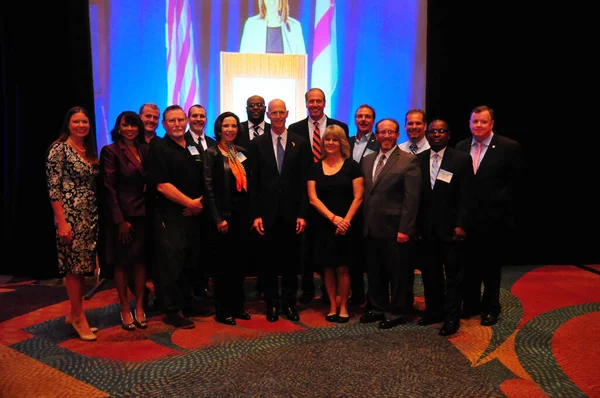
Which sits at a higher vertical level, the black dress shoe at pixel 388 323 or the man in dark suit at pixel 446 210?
the man in dark suit at pixel 446 210

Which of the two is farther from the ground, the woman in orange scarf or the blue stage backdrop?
the blue stage backdrop

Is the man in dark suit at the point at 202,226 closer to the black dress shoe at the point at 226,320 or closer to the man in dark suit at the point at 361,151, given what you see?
the black dress shoe at the point at 226,320

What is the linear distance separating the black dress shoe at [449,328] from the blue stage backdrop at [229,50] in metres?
2.41

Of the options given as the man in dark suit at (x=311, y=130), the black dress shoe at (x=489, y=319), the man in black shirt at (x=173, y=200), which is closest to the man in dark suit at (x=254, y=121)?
the man in dark suit at (x=311, y=130)

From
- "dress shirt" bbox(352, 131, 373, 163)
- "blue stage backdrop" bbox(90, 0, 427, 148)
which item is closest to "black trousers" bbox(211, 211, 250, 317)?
"dress shirt" bbox(352, 131, 373, 163)

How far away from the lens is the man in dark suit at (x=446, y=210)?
10.0 ft

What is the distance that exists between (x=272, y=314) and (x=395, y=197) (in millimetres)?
1219

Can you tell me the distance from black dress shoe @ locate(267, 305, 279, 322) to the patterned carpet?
61mm

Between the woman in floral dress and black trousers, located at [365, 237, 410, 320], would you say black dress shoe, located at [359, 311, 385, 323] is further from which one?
the woman in floral dress

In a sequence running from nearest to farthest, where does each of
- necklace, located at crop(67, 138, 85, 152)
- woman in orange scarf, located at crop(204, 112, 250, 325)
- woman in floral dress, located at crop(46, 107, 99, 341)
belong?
woman in floral dress, located at crop(46, 107, 99, 341)
necklace, located at crop(67, 138, 85, 152)
woman in orange scarf, located at crop(204, 112, 250, 325)

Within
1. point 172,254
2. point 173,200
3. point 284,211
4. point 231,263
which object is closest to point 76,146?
point 173,200

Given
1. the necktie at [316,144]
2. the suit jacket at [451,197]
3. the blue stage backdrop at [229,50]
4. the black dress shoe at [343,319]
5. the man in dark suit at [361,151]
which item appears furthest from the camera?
the blue stage backdrop at [229,50]

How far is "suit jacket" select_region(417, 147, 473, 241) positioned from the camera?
3049mm

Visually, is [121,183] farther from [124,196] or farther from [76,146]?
[76,146]
